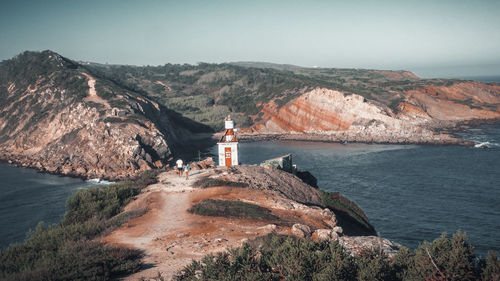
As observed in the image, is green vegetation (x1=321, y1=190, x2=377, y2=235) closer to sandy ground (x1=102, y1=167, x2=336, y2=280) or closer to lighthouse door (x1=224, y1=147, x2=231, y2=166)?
sandy ground (x1=102, y1=167, x2=336, y2=280)

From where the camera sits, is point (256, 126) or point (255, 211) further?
point (256, 126)

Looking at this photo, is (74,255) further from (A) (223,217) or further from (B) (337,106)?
(B) (337,106)

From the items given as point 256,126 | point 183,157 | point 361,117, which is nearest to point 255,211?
point 183,157

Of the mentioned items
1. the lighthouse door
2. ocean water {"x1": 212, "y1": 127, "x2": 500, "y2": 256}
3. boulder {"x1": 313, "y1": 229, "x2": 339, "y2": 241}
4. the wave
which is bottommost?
ocean water {"x1": 212, "y1": 127, "x2": 500, "y2": 256}

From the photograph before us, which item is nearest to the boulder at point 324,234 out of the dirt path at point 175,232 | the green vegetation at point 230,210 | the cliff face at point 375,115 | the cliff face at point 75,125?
the dirt path at point 175,232

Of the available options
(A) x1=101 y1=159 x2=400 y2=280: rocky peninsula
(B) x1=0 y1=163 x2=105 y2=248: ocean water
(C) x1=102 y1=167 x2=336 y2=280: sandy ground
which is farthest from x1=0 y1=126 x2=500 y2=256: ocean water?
(C) x1=102 y1=167 x2=336 y2=280: sandy ground

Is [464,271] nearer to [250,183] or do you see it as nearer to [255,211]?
[255,211]

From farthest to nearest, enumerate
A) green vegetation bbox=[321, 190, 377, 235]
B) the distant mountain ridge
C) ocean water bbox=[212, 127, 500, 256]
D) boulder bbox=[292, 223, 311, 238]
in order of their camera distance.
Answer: the distant mountain ridge < ocean water bbox=[212, 127, 500, 256] < green vegetation bbox=[321, 190, 377, 235] < boulder bbox=[292, 223, 311, 238]
